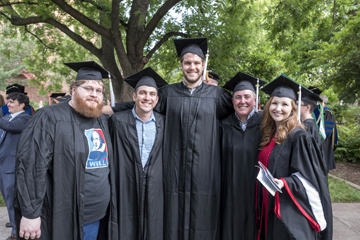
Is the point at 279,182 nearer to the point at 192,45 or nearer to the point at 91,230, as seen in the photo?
the point at 91,230

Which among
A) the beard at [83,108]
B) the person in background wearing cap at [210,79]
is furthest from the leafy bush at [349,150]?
the beard at [83,108]

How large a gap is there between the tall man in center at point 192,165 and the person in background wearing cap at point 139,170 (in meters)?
0.12

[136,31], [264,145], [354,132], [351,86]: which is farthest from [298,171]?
[354,132]

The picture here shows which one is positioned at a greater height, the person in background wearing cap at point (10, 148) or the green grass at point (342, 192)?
the person in background wearing cap at point (10, 148)

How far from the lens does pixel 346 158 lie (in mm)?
8992

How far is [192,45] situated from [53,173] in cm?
209

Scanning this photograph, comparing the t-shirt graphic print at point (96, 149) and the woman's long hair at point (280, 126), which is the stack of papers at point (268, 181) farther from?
the t-shirt graphic print at point (96, 149)

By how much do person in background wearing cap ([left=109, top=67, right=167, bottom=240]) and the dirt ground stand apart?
6.49 metres

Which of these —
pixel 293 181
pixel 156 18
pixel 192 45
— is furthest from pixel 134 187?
pixel 156 18

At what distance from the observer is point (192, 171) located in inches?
113

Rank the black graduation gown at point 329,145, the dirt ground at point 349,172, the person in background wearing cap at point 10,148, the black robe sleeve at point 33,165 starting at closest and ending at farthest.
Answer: the black robe sleeve at point 33,165, the person in background wearing cap at point 10,148, the black graduation gown at point 329,145, the dirt ground at point 349,172

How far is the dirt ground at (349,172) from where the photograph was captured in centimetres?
725

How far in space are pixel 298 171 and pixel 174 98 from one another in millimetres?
1525

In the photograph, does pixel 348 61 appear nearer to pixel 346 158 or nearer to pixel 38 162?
pixel 346 158
